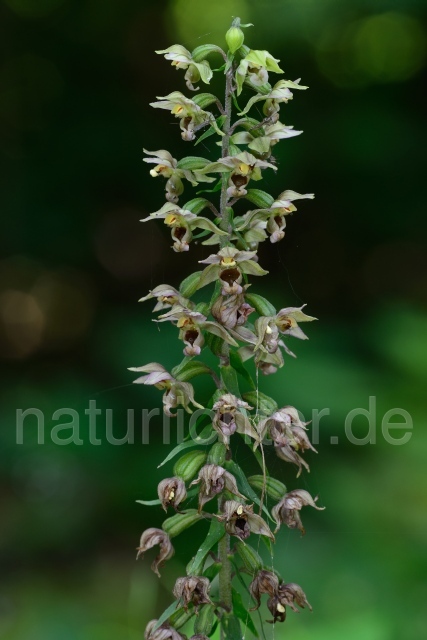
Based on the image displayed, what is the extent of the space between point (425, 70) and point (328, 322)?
1860 millimetres

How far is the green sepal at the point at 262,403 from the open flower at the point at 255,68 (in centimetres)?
67

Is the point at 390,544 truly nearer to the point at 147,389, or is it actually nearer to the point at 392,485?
the point at 392,485

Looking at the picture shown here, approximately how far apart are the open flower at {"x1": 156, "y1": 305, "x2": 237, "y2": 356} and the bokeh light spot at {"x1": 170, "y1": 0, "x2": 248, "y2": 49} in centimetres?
349

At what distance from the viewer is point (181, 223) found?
1.71 m

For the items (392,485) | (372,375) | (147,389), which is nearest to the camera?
(392,485)

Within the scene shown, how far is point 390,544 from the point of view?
346 centimetres

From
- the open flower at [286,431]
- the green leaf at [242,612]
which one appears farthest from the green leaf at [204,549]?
the open flower at [286,431]

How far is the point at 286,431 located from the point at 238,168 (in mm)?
573

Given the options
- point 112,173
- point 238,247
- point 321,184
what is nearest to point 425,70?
point 321,184

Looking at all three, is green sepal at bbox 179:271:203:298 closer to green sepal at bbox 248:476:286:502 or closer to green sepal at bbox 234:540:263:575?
green sepal at bbox 248:476:286:502

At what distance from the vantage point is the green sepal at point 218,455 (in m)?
1.65

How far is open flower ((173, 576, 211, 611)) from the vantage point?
5.37ft

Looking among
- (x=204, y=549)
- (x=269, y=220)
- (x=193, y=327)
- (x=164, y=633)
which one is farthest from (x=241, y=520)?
(x=269, y=220)

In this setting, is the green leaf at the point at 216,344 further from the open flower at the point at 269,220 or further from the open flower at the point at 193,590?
the open flower at the point at 193,590
